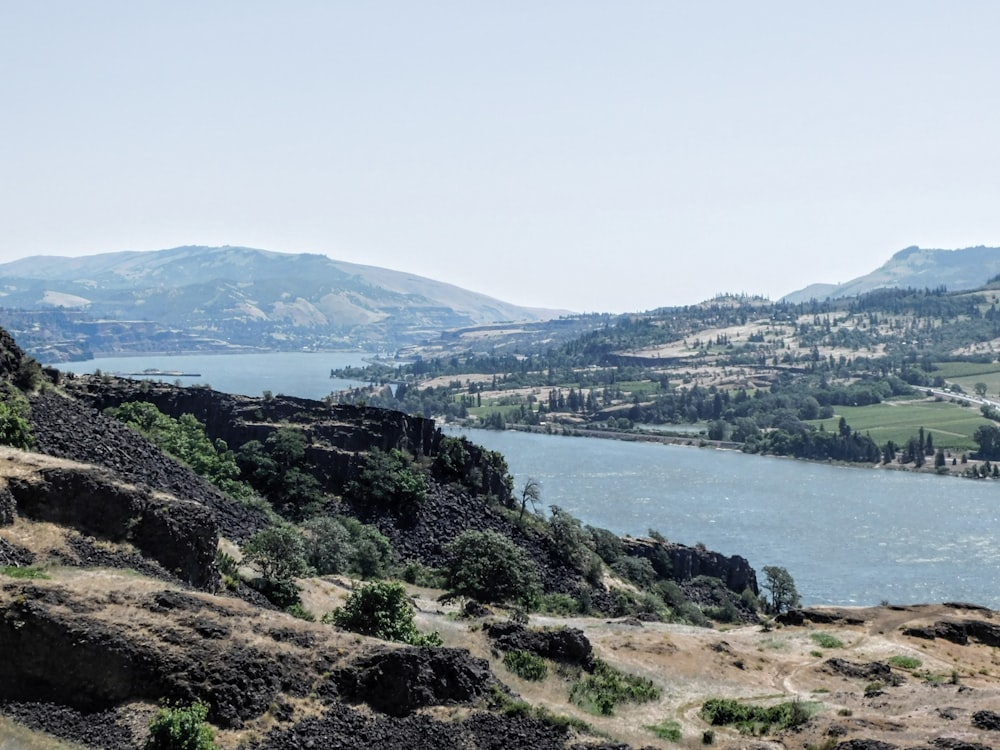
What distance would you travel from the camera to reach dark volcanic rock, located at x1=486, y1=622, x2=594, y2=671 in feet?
119

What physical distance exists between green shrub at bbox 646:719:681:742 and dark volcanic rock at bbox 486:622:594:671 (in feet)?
14.2

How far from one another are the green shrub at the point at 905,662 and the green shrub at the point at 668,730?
15.5 meters

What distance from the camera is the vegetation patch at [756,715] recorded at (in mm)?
32750

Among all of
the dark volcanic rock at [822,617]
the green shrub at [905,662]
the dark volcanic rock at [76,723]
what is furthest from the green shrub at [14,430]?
the dark volcanic rock at [822,617]

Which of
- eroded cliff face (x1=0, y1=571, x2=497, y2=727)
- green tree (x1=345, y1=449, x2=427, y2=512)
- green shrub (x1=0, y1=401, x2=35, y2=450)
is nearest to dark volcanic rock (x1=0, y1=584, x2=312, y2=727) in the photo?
eroded cliff face (x1=0, y1=571, x2=497, y2=727)

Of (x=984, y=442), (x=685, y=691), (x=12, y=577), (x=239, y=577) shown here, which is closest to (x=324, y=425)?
(x=239, y=577)

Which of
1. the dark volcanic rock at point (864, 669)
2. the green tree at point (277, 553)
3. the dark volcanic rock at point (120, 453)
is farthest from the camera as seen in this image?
the dark volcanic rock at point (120, 453)

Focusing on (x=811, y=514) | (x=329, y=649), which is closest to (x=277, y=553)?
(x=329, y=649)

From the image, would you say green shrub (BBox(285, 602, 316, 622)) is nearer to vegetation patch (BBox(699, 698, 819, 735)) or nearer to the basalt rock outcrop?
vegetation patch (BBox(699, 698, 819, 735))

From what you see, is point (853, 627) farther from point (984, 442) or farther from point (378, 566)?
point (984, 442)

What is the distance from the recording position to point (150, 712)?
24219 millimetres

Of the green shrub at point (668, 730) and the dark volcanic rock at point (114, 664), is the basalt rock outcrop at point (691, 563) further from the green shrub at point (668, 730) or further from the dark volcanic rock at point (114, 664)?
the dark volcanic rock at point (114, 664)

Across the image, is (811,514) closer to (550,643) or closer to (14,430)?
(550,643)

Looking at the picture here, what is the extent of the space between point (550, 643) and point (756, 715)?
6.89 meters
